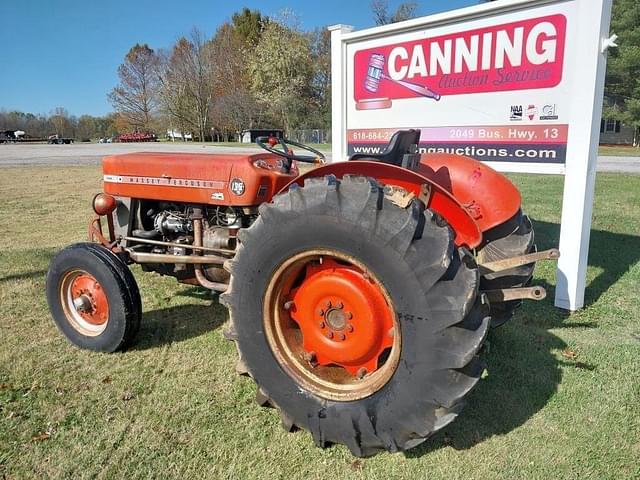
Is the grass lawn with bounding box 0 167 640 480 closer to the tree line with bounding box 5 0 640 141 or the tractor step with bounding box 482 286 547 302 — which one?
the tractor step with bounding box 482 286 547 302

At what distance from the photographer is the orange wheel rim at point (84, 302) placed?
10.5 feet

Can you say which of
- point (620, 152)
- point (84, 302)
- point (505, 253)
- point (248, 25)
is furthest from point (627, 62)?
point (248, 25)

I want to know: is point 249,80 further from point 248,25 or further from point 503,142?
point 503,142

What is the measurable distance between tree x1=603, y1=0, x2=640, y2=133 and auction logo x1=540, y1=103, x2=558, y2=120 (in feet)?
87.0

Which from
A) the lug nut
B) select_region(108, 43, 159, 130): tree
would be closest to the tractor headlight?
the lug nut

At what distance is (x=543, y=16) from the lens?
3570mm

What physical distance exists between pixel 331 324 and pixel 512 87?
274 cm

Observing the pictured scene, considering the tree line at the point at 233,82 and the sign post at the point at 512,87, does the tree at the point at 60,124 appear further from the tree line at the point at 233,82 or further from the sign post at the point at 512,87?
the sign post at the point at 512,87

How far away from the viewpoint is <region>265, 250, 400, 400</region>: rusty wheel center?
6.77 feet

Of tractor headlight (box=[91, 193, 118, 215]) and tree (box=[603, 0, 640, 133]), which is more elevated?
tree (box=[603, 0, 640, 133])

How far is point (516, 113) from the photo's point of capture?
3.86 metres

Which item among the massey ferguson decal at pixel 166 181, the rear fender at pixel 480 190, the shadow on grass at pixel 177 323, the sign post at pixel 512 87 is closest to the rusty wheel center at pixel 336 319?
the rear fender at pixel 480 190

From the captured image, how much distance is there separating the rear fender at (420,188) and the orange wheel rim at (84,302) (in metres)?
1.66

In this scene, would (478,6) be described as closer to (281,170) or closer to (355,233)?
(281,170)
